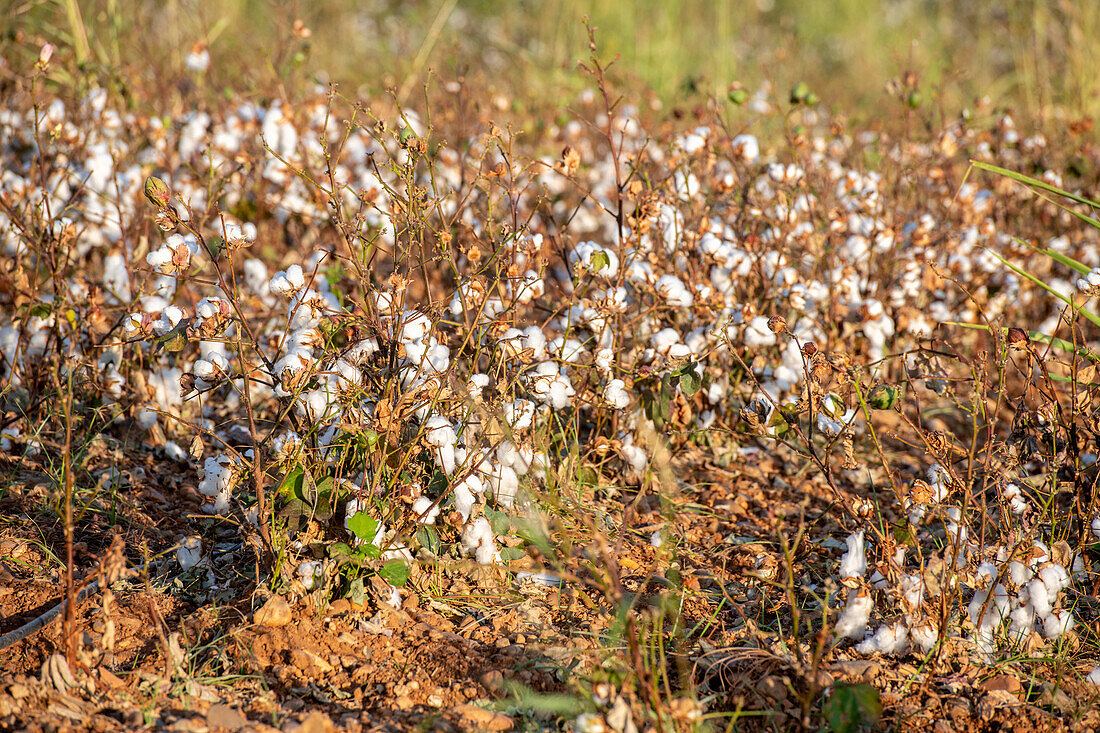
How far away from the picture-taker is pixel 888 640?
177 cm

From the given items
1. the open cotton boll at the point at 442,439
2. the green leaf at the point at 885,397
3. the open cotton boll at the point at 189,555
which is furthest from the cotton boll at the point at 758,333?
the open cotton boll at the point at 189,555

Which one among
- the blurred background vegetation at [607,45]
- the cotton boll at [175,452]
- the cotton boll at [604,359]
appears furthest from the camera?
the blurred background vegetation at [607,45]

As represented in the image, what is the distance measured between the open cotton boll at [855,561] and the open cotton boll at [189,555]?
54.6 inches

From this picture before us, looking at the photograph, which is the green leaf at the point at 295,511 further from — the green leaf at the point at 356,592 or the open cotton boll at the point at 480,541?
the open cotton boll at the point at 480,541

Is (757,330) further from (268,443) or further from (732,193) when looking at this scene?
(268,443)

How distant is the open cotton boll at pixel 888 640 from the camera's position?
1767 mm

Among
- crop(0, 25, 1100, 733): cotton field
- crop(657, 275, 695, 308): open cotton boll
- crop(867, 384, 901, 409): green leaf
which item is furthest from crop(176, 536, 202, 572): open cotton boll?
crop(867, 384, 901, 409): green leaf

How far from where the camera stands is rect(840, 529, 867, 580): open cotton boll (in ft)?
5.97

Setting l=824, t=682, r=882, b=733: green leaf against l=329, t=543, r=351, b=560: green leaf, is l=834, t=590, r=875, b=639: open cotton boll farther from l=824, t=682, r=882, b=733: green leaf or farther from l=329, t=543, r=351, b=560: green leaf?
l=329, t=543, r=351, b=560: green leaf

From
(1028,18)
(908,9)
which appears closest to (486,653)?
(1028,18)

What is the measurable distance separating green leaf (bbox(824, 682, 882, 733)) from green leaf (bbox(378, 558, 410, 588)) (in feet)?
2.78

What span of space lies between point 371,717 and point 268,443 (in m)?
0.65

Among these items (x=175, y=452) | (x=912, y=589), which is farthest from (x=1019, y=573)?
(x=175, y=452)

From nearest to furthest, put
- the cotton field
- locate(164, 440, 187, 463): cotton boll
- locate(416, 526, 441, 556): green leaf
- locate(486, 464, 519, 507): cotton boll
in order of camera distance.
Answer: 1. the cotton field
2. locate(416, 526, 441, 556): green leaf
3. locate(486, 464, 519, 507): cotton boll
4. locate(164, 440, 187, 463): cotton boll
